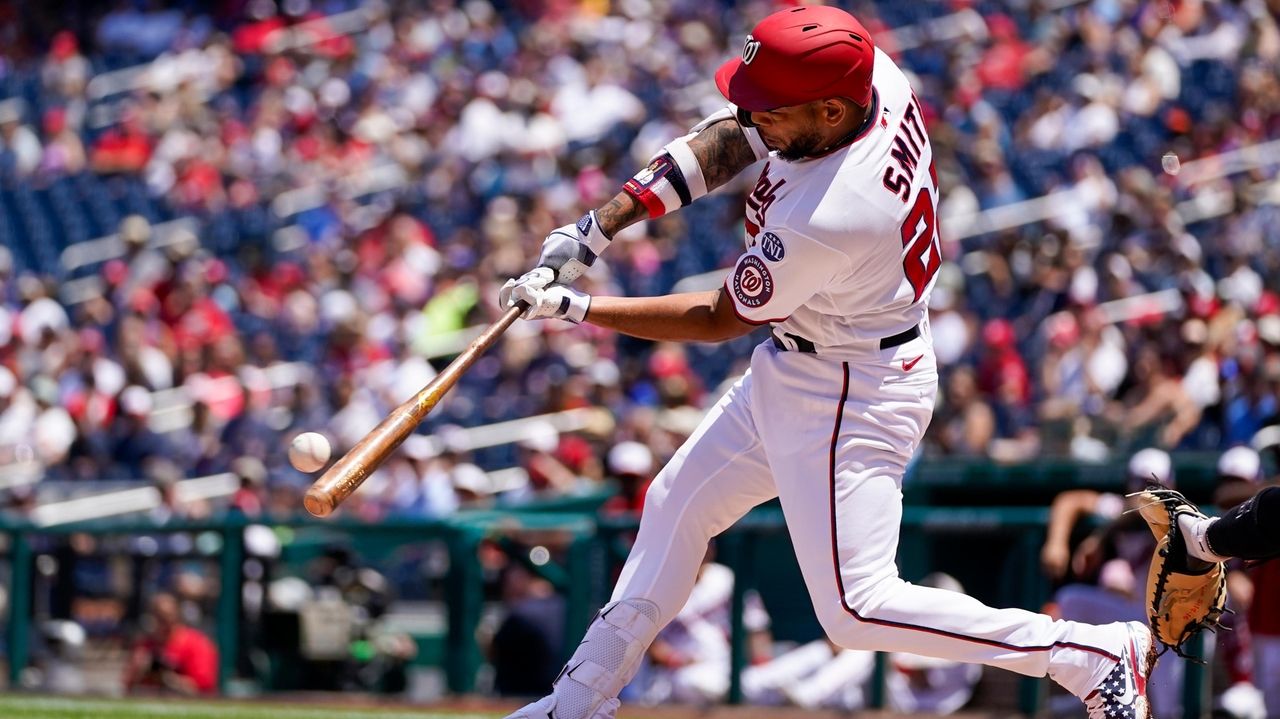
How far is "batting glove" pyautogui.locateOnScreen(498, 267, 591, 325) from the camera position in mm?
4383

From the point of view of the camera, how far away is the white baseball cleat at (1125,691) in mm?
4320

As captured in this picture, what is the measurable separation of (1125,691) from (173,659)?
5.52 meters

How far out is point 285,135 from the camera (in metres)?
16.5

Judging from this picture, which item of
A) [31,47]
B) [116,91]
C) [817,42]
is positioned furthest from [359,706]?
[31,47]

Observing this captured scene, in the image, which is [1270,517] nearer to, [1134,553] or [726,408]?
[726,408]

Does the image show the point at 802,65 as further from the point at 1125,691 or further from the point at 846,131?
the point at 1125,691

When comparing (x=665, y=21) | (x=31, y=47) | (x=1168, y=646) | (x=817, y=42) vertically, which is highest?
(x=817, y=42)

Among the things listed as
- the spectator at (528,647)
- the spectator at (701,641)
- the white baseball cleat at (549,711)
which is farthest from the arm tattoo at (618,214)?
the spectator at (528,647)

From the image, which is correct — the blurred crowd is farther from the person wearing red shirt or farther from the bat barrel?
the bat barrel

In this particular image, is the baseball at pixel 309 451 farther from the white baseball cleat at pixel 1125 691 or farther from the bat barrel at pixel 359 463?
the white baseball cleat at pixel 1125 691

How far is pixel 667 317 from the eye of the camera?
4.40 m

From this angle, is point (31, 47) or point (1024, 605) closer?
point (1024, 605)

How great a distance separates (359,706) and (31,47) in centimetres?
1393

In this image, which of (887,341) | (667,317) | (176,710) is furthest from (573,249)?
(176,710)
